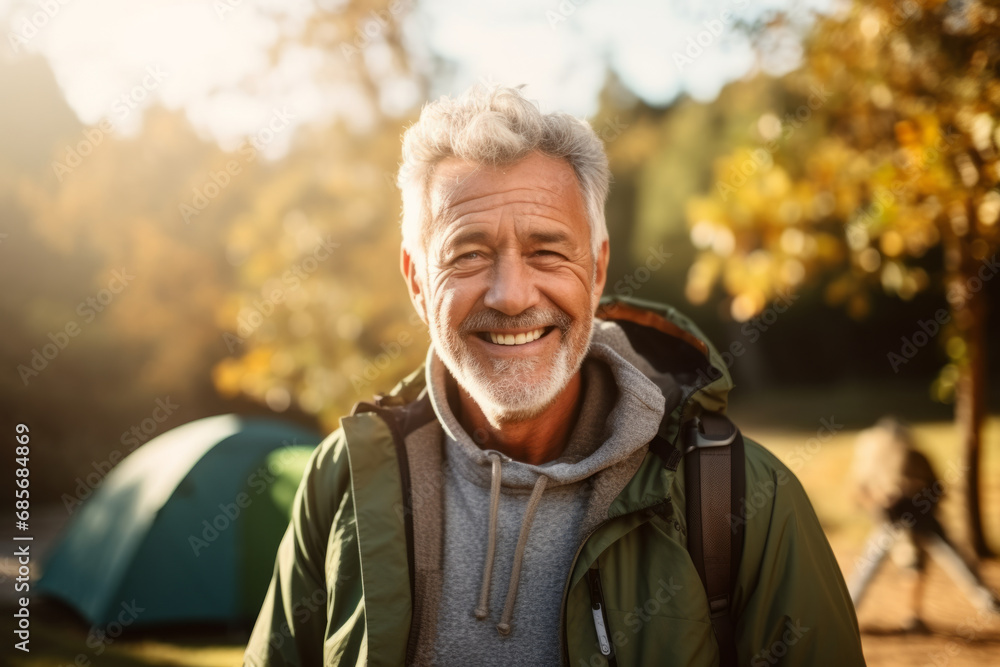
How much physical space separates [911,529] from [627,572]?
10.0 feet

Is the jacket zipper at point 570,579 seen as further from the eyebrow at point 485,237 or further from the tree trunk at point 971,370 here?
the tree trunk at point 971,370

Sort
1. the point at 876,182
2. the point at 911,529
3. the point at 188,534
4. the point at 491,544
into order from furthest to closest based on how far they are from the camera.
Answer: the point at 188,534 → the point at 911,529 → the point at 876,182 → the point at 491,544

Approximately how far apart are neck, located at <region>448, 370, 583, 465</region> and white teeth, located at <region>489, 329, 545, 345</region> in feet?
0.60

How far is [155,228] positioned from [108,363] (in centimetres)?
278

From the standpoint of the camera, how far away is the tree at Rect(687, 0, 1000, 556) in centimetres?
338

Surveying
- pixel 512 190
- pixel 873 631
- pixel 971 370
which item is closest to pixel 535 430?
pixel 512 190

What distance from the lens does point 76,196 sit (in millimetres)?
8859

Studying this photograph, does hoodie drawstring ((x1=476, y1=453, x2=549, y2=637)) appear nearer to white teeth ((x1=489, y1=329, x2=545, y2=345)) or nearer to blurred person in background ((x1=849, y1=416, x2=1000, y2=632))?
white teeth ((x1=489, y1=329, x2=545, y2=345))

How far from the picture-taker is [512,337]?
1.85 metres

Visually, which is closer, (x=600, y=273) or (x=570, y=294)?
(x=570, y=294)

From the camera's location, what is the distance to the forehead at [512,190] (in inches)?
72.5

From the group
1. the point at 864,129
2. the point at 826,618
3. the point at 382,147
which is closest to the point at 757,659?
the point at 826,618

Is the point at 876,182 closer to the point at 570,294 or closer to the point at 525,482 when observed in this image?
the point at 570,294

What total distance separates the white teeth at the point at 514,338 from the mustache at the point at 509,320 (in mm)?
28
